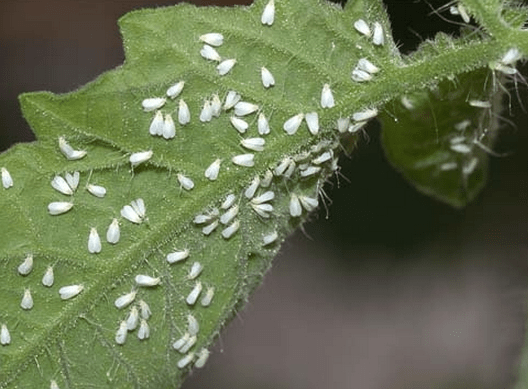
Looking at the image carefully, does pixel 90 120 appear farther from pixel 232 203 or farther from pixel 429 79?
pixel 429 79

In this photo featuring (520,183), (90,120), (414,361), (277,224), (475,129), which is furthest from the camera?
(414,361)

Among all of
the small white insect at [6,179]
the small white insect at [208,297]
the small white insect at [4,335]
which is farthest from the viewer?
the small white insect at [208,297]

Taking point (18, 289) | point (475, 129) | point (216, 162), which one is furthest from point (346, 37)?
point (18, 289)

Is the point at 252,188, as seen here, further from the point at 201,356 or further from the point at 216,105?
the point at 201,356

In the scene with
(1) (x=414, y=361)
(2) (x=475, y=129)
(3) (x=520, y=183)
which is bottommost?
(1) (x=414, y=361)

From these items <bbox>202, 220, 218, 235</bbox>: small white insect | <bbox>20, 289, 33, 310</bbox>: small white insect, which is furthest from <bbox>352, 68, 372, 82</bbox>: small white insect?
<bbox>20, 289, 33, 310</bbox>: small white insect

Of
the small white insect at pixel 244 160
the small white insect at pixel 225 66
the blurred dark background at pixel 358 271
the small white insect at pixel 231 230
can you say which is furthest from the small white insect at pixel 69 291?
the blurred dark background at pixel 358 271

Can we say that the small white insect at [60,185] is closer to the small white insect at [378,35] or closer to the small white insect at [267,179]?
the small white insect at [267,179]
